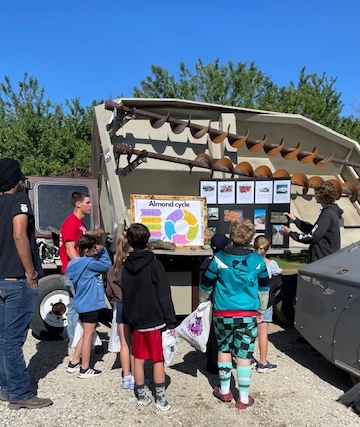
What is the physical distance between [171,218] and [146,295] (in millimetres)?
2136

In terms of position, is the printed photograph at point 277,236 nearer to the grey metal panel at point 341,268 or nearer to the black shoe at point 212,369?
the grey metal panel at point 341,268

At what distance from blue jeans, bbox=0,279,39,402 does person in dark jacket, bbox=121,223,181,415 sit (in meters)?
0.78

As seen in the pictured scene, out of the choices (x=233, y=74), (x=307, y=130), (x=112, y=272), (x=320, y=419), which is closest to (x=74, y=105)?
(x=233, y=74)

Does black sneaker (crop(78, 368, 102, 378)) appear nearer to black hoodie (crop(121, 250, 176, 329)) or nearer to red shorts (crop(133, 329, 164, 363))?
red shorts (crop(133, 329, 164, 363))

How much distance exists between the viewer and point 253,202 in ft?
20.6

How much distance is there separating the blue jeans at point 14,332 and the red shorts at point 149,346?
87cm

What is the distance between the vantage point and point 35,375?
457 cm

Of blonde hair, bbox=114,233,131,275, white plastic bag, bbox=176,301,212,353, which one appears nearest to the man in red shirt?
blonde hair, bbox=114,233,131,275

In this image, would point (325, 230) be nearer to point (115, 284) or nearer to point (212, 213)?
point (212, 213)

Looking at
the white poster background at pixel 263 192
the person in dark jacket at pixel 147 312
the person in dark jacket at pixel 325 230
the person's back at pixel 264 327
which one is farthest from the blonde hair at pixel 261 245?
the white poster background at pixel 263 192

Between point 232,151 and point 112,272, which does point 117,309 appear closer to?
point 112,272

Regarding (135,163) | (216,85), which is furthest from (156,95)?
(135,163)

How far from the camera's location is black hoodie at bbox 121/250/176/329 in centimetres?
379

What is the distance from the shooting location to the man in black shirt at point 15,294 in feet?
12.3
